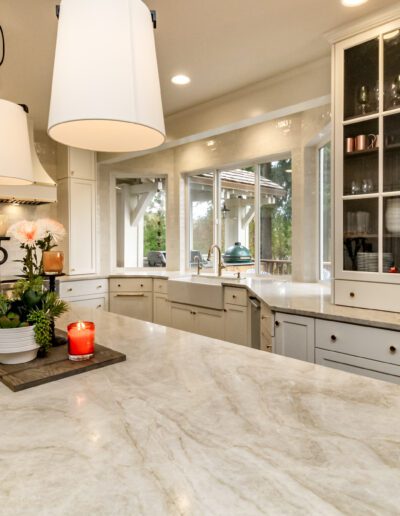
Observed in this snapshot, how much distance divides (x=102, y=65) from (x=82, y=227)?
3760 mm

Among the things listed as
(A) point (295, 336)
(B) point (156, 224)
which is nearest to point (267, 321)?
(A) point (295, 336)

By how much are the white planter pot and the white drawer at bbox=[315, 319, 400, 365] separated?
1535mm

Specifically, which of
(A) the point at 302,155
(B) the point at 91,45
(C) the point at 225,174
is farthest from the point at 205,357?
(C) the point at 225,174

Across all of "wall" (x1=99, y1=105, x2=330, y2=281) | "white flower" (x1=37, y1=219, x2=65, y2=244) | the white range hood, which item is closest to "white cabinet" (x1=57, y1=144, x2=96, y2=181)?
"wall" (x1=99, y1=105, x2=330, y2=281)

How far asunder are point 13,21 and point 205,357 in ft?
7.22

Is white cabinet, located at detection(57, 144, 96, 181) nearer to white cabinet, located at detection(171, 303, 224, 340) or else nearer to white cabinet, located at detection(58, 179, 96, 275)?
white cabinet, located at detection(58, 179, 96, 275)

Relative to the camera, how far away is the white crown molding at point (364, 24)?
2059mm

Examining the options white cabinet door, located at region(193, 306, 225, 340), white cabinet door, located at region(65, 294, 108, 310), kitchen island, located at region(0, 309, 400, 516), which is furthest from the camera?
white cabinet door, located at region(65, 294, 108, 310)

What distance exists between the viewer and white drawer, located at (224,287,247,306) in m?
3.30

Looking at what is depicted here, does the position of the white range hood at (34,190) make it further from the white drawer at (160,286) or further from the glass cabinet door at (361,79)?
the glass cabinet door at (361,79)

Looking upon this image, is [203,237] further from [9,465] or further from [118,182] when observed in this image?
[9,465]

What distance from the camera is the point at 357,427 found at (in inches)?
32.6

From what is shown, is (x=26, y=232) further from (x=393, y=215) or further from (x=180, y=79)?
(x=180, y=79)

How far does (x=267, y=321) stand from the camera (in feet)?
8.38
